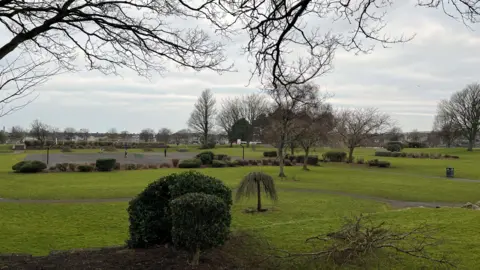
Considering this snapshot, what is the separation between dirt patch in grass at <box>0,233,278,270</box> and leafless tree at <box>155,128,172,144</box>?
99003 millimetres

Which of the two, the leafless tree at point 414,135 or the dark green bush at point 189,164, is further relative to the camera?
the leafless tree at point 414,135

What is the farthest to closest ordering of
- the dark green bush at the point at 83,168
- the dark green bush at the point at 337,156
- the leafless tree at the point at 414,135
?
the leafless tree at the point at 414,135
the dark green bush at the point at 337,156
the dark green bush at the point at 83,168

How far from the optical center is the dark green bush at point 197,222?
4.98 metres

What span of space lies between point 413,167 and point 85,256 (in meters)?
40.8

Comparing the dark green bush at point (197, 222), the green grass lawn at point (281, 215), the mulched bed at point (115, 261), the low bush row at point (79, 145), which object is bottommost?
the green grass lawn at point (281, 215)

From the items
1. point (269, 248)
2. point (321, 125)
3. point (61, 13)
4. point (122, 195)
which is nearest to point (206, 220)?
point (269, 248)

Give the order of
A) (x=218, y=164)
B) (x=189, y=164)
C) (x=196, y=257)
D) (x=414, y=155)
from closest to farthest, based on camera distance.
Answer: (x=196, y=257) < (x=189, y=164) < (x=218, y=164) < (x=414, y=155)

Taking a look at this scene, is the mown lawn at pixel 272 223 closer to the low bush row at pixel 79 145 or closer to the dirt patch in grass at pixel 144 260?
the dirt patch in grass at pixel 144 260

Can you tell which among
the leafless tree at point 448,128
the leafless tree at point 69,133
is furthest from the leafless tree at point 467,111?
the leafless tree at point 69,133

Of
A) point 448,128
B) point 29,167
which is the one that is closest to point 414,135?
point 448,128

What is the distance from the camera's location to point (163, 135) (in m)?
106

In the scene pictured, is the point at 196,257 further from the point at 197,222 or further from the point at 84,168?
the point at 84,168

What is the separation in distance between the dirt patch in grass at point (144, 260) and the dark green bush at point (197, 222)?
37 cm

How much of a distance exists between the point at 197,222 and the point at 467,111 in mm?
76161
